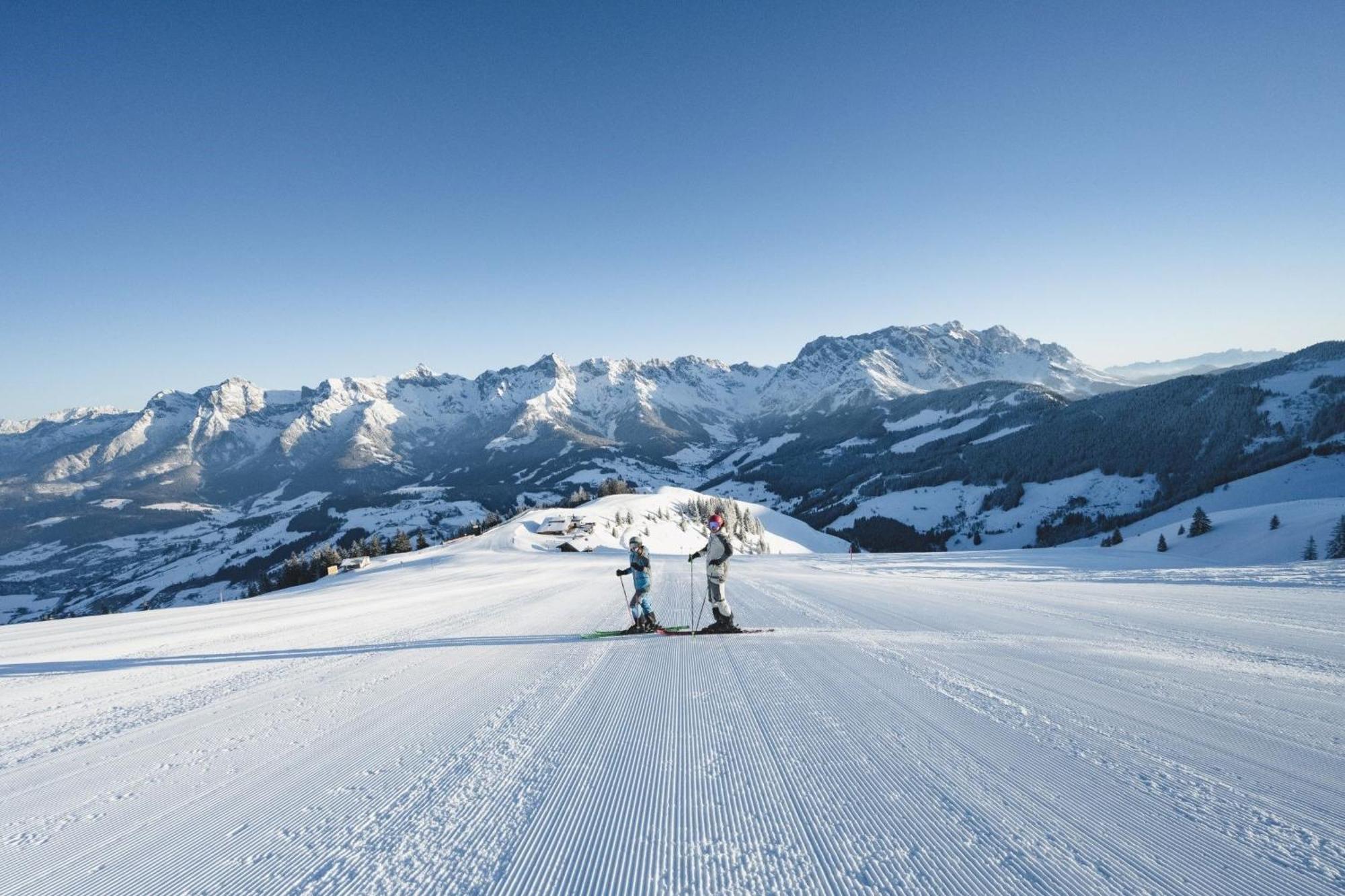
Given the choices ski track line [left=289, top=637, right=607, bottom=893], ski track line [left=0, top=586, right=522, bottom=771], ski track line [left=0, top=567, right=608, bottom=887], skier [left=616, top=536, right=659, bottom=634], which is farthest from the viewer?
skier [left=616, top=536, right=659, bottom=634]

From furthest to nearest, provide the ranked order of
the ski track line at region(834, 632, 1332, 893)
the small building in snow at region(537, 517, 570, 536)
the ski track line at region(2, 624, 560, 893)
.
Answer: the small building in snow at region(537, 517, 570, 536) < the ski track line at region(2, 624, 560, 893) < the ski track line at region(834, 632, 1332, 893)

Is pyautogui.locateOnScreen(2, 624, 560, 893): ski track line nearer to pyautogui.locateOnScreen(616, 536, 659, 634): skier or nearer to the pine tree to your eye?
pyautogui.locateOnScreen(616, 536, 659, 634): skier

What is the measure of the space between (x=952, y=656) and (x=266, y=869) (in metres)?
8.48

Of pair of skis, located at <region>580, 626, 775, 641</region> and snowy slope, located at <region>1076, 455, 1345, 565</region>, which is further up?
pair of skis, located at <region>580, 626, 775, 641</region>

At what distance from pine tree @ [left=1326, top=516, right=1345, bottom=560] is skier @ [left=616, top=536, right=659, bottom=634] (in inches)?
2465

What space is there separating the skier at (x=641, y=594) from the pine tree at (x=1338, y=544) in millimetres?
62619

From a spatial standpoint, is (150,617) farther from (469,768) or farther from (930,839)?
(930,839)

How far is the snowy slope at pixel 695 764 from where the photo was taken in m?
3.50

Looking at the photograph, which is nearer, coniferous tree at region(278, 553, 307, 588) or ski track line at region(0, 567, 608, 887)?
ski track line at region(0, 567, 608, 887)

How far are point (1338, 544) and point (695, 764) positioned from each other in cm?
6849

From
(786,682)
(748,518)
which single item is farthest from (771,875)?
(748,518)

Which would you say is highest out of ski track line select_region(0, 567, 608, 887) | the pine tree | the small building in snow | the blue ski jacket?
the blue ski jacket

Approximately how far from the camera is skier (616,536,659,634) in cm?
1123

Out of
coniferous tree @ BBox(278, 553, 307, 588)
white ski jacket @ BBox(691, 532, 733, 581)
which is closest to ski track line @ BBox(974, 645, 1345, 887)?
white ski jacket @ BBox(691, 532, 733, 581)
